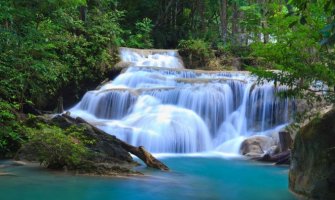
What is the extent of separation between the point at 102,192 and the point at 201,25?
29.5 meters

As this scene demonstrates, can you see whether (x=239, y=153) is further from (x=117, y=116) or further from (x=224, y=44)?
(x=224, y=44)

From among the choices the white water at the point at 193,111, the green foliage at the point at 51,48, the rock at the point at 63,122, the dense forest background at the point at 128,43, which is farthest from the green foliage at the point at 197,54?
the rock at the point at 63,122

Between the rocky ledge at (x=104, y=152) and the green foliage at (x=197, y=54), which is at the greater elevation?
the green foliage at (x=197, y=54)

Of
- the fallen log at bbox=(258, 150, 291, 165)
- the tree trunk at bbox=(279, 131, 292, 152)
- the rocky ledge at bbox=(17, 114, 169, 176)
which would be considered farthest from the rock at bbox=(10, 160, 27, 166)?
the tree trunk at bbox=(279, 131, 292, 152)

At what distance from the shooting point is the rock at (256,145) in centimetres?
1463

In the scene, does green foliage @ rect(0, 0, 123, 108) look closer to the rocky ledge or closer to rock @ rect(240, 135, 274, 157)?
the rocky ledge

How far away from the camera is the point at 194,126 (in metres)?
16.5

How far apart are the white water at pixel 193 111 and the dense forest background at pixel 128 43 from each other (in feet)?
5.69

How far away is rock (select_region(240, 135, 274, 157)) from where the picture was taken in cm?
1463

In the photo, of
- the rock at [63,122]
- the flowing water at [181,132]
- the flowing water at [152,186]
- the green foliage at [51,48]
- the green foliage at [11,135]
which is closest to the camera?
the flowing water at [152,186]

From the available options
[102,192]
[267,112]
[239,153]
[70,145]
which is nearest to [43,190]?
[102,192]

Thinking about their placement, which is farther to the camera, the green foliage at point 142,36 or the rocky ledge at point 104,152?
the green foliage at point 142,36

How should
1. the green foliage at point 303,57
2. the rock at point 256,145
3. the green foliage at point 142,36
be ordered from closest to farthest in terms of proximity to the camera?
1. the green foliage at point 303,57
2. the rock at point 256,145
3. the green foliage at point 142,36

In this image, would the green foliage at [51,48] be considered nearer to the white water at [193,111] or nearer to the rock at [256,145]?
the white water at [193,111]
